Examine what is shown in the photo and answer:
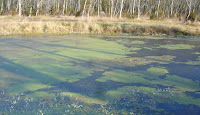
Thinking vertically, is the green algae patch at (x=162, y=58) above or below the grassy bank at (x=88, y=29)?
below

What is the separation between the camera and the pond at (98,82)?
4188 mm

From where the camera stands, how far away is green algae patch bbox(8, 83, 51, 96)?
4.91 m

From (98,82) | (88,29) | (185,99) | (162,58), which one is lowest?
(185,99)

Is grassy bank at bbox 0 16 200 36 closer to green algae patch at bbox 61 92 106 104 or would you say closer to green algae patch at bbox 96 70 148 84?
green algae patch at bbox 96 70 148 84

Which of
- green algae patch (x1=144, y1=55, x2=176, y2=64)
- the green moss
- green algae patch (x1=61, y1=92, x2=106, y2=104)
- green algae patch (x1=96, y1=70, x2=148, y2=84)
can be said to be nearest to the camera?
green algae patch (x1=61, y1=92, x2=106, y2=104)

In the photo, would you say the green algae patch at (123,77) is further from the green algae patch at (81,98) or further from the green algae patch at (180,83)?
the green algae patch at (81,98)

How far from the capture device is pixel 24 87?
5164 mm

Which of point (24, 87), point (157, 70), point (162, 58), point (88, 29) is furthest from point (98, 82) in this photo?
point (88, 29)

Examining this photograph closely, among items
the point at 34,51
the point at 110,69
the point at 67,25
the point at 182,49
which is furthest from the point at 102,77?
the point at 67,25

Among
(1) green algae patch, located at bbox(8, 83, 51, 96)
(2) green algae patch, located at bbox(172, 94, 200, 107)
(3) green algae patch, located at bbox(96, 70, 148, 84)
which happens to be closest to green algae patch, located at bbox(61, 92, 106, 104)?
(1) green algae patch, located at bbox(8, 83, 51, 96)

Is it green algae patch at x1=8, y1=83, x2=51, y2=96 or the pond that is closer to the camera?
the pond

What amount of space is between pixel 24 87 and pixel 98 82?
177cm

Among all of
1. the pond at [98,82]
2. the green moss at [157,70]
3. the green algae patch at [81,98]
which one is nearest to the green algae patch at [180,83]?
the pond at [98,82]

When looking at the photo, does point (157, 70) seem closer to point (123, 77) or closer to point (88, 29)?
point (123, 77)
